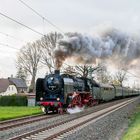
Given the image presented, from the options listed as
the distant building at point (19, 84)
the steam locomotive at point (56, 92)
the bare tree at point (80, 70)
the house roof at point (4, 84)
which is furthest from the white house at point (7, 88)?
the steam locomotive at point (56, 92)

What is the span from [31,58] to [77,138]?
233ft

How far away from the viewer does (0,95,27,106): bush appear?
54.2 m

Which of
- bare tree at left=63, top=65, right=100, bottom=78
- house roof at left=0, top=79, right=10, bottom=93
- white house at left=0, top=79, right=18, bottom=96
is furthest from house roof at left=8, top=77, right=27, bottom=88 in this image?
bare tree at left=63, top=65, right=100, bottom=78

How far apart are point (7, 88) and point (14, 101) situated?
6811cm

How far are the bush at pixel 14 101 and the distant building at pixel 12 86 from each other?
62.2 m

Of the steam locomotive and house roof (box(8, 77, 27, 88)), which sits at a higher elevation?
house roof (box(8, 77, 27, 88))

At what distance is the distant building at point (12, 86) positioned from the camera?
393 feet

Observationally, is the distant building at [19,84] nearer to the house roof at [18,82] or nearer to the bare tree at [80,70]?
the house roof at [18,82]

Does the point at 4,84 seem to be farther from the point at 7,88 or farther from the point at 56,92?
the point at 56,92

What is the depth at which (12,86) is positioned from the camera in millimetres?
121312

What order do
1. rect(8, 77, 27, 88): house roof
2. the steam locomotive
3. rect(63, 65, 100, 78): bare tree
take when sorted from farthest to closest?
rect(8, 77, 27, 88): house roof, rect(63, 65, 100, 78): bare tree, the steam locomotive

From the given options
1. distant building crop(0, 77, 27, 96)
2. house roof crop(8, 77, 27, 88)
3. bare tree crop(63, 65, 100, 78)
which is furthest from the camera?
house roof crop(8, 77, 27, 88)

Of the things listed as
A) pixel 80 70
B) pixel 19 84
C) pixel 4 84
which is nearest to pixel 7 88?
pixel 4 84

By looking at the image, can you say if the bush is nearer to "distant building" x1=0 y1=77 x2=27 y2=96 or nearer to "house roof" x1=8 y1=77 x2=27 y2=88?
"distant building" x1=0 y1=77 x2=27 y2=96
